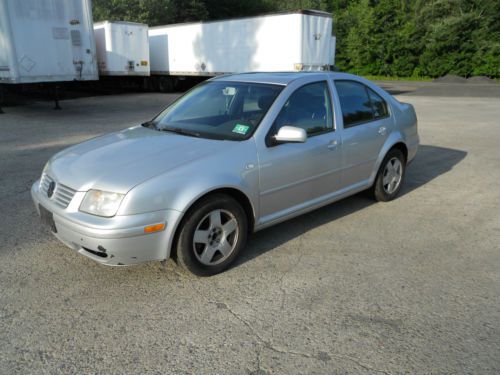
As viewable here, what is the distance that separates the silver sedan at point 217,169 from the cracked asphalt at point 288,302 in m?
0.33

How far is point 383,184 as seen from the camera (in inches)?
207

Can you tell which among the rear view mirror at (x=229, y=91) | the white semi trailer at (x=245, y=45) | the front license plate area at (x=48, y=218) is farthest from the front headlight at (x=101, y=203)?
the white semi trailer at (x=245, y=45)

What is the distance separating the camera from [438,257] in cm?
393

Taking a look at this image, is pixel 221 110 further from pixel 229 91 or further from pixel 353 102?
pixel 353 102

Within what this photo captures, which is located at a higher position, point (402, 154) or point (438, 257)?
point (402, 154)

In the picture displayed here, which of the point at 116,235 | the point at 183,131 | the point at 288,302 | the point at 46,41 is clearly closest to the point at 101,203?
the point at 116,235

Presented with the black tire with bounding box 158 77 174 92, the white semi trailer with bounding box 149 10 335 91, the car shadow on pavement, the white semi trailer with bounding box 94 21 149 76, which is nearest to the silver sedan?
the car shadow on pavement

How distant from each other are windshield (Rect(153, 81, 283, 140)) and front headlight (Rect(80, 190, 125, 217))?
3.65 ft

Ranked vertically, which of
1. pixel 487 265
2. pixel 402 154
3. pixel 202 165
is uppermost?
pixel 202 165

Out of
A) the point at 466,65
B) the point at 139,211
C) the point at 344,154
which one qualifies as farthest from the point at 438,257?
the point at 466,65

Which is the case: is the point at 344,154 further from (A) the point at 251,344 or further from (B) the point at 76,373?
(B) the point at 76,373

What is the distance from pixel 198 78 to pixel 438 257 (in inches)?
A: 809

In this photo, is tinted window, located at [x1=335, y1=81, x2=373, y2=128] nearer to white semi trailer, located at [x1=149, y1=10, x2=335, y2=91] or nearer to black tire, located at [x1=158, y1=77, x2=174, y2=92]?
white semi trailer, located at [x1=149, y1=10, x2=335, y2=91]

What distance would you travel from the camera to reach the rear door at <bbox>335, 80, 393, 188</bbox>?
456cm
